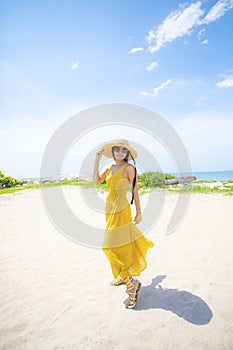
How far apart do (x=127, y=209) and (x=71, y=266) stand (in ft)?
6.78

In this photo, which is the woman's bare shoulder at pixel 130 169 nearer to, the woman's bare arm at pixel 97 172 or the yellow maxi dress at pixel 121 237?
the yellow maxi dress at pixel 121 237

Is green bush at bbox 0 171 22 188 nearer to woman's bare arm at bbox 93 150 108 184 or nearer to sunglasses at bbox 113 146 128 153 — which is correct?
woman's bare arm at bbox 93 150 108 184

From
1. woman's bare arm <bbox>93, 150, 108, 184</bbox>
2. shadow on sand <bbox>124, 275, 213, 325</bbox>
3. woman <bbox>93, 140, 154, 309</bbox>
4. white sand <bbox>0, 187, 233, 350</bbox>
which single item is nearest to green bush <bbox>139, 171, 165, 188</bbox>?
white sand <bbox>0, 187, 233, 350</bbox>

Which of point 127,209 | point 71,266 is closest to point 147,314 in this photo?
point 127,209

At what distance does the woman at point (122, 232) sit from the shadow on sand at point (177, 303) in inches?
10.3

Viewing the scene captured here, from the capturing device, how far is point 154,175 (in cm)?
1470

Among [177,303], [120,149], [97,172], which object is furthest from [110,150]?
[177,303]

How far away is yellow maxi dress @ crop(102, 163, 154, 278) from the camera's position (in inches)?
107

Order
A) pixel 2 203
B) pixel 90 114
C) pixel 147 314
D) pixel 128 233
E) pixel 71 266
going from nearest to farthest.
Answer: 1. pixel 147 314
2. pixel 128 233
3. pixel 71 266
4. pixel 90 114
5. pixel 2 203

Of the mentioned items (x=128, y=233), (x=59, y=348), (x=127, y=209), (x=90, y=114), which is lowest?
(x=59, y=348)

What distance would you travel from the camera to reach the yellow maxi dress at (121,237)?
2727 mm

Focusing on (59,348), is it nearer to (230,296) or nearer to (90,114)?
(230,296)

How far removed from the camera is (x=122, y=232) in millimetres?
2779

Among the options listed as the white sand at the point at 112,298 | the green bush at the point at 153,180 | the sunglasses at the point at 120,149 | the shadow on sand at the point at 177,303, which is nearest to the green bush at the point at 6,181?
the green bush at the point at 153,180
